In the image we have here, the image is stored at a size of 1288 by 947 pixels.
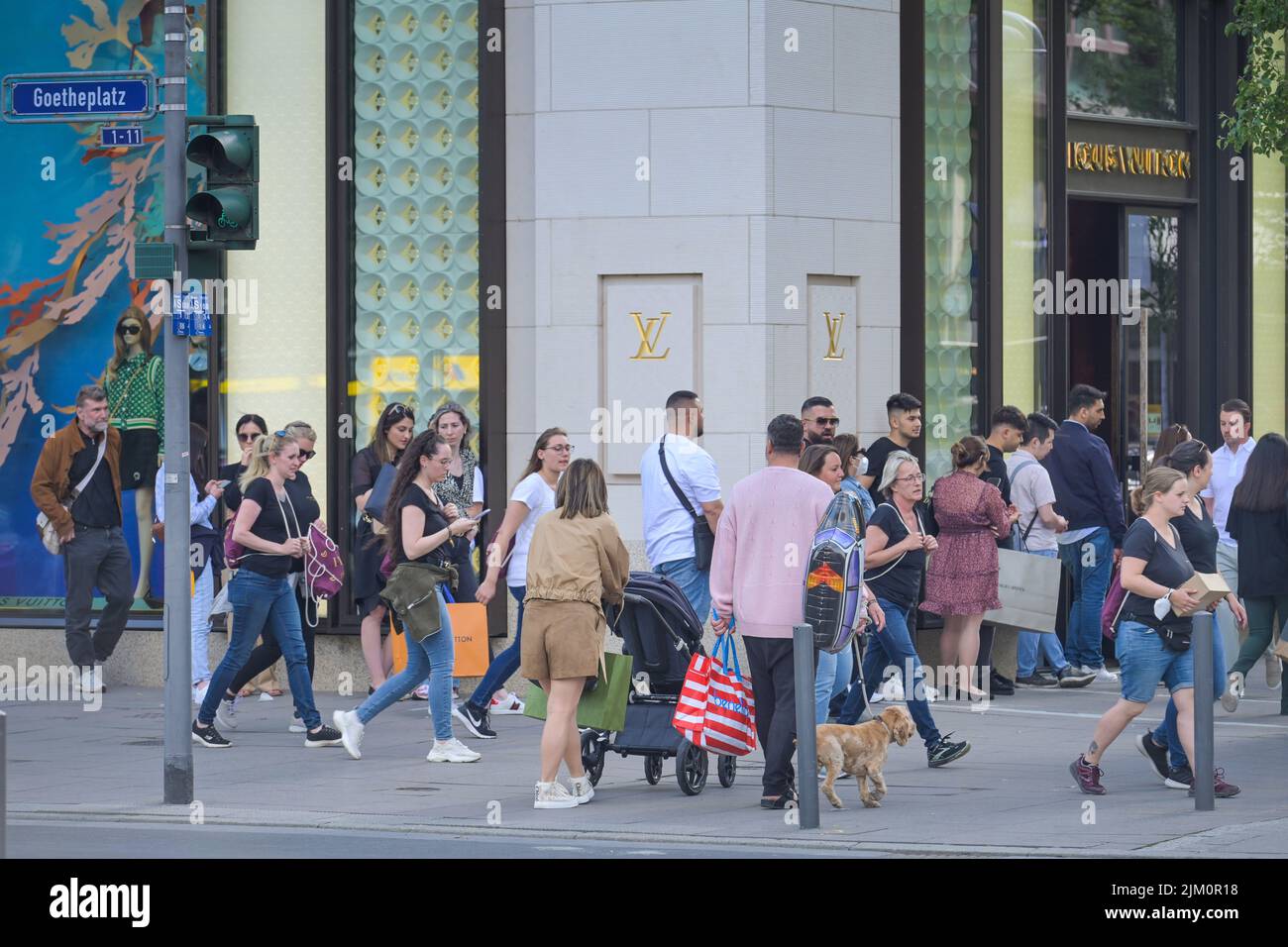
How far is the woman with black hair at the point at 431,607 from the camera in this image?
12.2 meters

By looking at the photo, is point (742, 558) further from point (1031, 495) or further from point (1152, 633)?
point (1031, 495)

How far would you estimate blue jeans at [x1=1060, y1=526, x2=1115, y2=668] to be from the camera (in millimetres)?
16281

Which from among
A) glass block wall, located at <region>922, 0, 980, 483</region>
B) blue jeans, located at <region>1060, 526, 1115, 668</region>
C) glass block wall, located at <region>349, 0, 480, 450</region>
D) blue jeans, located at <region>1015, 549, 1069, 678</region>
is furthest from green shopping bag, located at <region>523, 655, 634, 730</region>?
blue jeans, located at <region>1060, 526, 1115, 668</region>

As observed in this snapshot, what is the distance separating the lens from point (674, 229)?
15.2 metres

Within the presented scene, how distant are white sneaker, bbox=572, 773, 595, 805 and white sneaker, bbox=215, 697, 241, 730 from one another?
395cm

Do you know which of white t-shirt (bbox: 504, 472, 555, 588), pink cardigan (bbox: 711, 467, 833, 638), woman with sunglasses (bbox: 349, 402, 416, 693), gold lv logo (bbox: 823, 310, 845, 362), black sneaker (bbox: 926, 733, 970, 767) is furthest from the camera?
gold lv logo (bbox: 823, 310, 845, 362)

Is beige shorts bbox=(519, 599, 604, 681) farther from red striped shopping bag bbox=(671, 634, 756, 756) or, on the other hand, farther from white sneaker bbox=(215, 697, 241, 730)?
white sneaker bbox=(215, 697, 241, 730)

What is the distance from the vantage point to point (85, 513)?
15.6 meters

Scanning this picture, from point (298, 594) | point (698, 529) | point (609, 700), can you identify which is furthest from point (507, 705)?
point (609, 700)

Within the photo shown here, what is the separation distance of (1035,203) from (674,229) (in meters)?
4.05

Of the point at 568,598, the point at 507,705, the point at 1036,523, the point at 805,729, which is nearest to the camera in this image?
the point at 805,729

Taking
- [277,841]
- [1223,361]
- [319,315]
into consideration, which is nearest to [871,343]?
[319,315]

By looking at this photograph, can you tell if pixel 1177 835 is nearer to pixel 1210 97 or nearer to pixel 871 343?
pixel 871 343

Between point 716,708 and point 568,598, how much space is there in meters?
0.92
